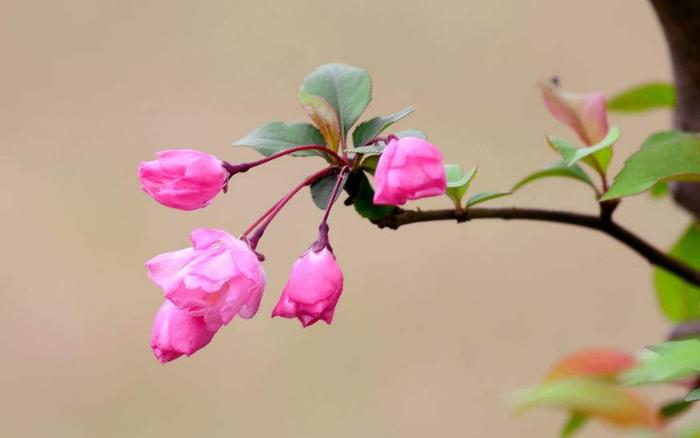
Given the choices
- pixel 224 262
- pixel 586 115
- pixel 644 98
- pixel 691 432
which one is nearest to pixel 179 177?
pixel 224 262

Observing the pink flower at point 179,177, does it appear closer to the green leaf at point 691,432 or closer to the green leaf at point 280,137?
the green leaf at point 280,137

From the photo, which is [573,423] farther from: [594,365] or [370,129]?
Result: [370,129]

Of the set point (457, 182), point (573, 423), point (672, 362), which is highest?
point (457, 182)

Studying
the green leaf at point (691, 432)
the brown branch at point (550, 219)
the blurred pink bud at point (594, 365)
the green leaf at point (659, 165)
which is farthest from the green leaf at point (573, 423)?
the green leaf at point (659, 165)

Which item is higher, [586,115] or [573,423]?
[586,115]

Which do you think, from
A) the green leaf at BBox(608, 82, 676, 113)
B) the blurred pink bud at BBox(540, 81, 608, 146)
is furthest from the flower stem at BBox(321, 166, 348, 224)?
the green leaf at BBox(608, 82, 676, 113)

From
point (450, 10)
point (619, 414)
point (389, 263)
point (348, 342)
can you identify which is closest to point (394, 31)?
point (450, 10)
